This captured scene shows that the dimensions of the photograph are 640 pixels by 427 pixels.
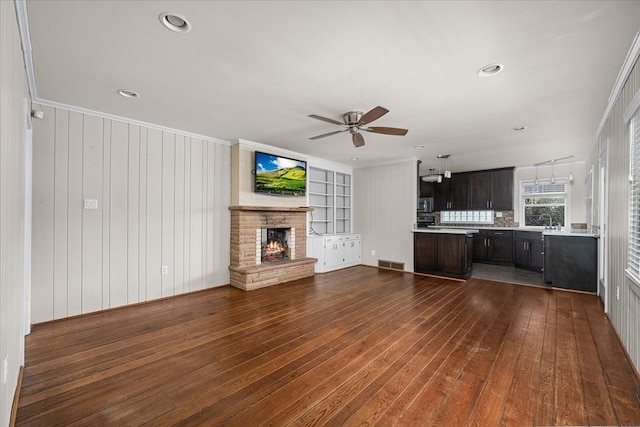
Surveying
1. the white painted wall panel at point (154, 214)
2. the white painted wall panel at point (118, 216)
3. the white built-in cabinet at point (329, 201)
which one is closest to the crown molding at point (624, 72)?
the white built-in cabinet at point (329, 201)

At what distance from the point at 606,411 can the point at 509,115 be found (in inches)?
126

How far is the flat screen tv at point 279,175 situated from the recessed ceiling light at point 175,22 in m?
3.02

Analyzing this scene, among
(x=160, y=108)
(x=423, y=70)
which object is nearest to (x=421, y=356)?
(x=423, y=70)

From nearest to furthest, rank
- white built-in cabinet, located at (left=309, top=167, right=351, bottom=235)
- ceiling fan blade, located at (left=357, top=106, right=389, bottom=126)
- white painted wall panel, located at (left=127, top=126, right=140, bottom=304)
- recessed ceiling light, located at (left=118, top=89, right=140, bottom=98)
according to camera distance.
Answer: ceiling fan blade, located at (left=357, top=106, right=389, bottom=126) < recessed ceiling light, located at (left=118, top=89, right=140, bottom=98) < white painted wall panel, located at (left=127, top=126, right=140, bottom=304) < white built-in cabinet, located at (left=309, top=167, right=351, bottom=235)

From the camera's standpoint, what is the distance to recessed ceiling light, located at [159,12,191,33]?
1.87 meters

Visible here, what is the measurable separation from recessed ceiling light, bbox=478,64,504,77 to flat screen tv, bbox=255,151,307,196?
3.58 m

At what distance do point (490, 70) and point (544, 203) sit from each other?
6.56 meters

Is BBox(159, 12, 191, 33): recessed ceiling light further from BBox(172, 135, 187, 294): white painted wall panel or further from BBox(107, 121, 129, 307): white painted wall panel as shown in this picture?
BBox(172, 135, 187, 294): white painted wall panel

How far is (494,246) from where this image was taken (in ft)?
Result: 24.4

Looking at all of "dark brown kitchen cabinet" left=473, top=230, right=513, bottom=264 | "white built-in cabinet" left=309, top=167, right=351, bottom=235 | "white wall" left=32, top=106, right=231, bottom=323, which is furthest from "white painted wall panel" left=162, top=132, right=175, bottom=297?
"dark brown kitchen cabinet" left=473, top=230, right=513, bottom=264

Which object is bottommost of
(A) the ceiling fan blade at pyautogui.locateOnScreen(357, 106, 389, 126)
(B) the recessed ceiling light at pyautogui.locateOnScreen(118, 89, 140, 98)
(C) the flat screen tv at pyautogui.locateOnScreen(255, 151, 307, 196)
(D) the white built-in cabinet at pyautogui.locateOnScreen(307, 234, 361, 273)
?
(D) the white built-in cabinet at pyautogui.locateOnScreen(307, 234, 361, 273)

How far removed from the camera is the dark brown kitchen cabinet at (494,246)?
7.20 m

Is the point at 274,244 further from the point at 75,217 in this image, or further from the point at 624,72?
the point at 624,72

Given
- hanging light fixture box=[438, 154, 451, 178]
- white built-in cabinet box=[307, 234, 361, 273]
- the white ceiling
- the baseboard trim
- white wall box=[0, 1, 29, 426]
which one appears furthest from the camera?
white built-in cabinet box=[307, 234, 361, 273]
